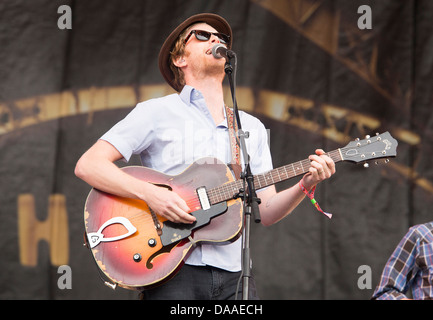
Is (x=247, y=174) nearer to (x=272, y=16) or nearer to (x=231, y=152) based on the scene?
(x=231, y=152)

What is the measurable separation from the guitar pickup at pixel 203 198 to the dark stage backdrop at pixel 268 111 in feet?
4.17

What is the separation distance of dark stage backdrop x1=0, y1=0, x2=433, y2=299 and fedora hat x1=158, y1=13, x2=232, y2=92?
617mm

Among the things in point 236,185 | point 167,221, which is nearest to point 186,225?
point 167,221

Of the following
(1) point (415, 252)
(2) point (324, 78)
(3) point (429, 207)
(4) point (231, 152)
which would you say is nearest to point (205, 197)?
(4) point (231, 152)

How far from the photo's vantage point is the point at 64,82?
374 centimetres

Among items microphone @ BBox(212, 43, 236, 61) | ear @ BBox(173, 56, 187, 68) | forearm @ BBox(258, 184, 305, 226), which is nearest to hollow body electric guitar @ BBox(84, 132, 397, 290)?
forearm @ BBox(258, 184, 305, 226)

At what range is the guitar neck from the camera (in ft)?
8.38

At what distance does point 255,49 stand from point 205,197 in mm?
1647

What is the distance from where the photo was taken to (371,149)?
262 cm

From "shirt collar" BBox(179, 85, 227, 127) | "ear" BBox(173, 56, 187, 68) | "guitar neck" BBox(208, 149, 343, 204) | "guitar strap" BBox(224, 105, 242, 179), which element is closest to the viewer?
"guitar neck" BBox(208, 149, 343, 204)

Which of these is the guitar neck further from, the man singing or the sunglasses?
the sunglasses

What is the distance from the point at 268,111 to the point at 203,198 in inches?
56.0

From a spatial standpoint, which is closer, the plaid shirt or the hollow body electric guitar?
the plaid shirt

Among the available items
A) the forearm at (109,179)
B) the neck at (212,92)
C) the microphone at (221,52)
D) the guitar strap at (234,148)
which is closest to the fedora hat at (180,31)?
the neck at (212,92)
